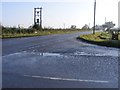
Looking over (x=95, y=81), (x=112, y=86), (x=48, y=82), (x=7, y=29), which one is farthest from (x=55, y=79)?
(x=7, y=29)

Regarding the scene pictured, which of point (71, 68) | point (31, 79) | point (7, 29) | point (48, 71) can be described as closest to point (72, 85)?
point (31, 79)

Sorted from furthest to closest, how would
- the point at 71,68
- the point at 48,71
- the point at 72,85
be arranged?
the point at 71,68, the point at 48,71, the point at 72,85

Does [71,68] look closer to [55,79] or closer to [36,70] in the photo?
[36,70]

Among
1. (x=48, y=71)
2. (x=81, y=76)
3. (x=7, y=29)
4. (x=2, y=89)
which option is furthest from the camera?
(x=7, y=29)

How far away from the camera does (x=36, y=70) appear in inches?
452

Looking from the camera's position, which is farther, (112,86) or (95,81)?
(95,81)

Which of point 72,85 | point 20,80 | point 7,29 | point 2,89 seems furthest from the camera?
point 7,29

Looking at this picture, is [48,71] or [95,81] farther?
[48,71]

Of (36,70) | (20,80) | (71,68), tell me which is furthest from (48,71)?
(20,80)

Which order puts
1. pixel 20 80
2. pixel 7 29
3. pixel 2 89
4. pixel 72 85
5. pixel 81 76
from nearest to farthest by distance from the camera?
pixel 2 89, pixel 72 85, pixel 20 80, pixel 81 76, pixel 7 29

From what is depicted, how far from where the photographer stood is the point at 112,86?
28.7 ft

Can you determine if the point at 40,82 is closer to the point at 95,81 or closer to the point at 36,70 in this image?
the point at 95,81

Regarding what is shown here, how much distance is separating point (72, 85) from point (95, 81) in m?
1.07

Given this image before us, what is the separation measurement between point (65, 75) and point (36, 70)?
1492 mm
